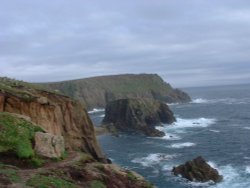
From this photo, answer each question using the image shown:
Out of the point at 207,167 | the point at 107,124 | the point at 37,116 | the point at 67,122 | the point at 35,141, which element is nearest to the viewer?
the point at 35,141

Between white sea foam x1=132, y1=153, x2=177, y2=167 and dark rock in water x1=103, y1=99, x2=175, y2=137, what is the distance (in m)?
31.8

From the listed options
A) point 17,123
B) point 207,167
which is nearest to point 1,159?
point 17,123

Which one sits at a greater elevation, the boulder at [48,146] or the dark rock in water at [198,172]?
the boulder at [48,146]

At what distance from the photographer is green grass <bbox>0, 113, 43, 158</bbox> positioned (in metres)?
25.7

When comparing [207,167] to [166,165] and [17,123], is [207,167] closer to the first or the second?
[166,165]

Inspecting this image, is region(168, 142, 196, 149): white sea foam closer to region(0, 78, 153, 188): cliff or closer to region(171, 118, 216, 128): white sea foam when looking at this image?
region(171, 118, 216, 128): white sea foam

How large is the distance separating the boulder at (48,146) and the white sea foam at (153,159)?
130 ft

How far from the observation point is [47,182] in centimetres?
2136

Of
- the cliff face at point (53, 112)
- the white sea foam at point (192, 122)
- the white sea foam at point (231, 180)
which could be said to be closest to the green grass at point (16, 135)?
the cliff face at point (53, 112)

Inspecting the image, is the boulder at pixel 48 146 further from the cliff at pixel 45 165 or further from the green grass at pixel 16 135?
the green grass at pixel 16 135

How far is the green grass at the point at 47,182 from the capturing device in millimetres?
20891

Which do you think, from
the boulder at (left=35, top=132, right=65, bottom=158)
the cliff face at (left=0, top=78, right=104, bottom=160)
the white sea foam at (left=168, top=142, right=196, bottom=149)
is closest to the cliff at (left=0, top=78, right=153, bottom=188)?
the boulder at (left=35, top=132, right=65, bottom=158)

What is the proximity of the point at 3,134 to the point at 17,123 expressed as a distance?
1778 millimetres

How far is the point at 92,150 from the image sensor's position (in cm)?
5597
